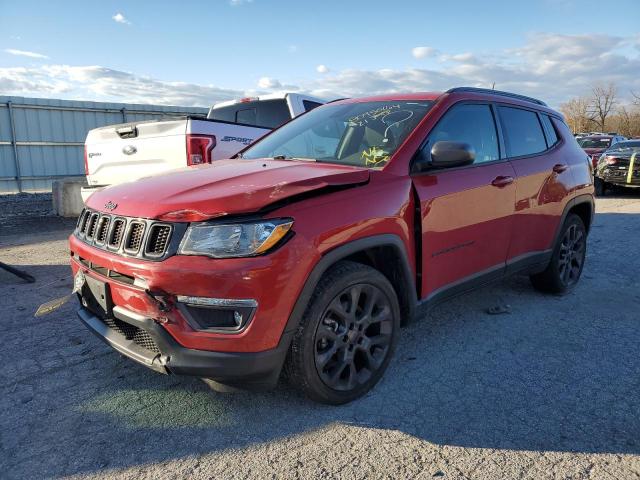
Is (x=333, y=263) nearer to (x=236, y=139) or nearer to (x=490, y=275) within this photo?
(x=490, y=275)

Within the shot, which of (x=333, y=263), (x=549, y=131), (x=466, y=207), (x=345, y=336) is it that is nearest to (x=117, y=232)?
(x=333, y=263)

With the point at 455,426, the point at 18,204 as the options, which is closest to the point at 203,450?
the point at 455,426

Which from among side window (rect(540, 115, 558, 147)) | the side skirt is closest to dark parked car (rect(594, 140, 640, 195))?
side window (rect(540, 115, 558, 147))

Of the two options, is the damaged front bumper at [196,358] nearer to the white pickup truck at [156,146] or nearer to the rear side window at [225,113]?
the white pickup truck at [156,146]

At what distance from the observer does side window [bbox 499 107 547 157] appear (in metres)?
4.10

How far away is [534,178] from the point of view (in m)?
4.19

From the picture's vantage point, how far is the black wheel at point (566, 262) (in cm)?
470

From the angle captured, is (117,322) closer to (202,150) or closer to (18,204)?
(202,150)

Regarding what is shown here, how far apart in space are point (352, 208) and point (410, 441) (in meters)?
1.26

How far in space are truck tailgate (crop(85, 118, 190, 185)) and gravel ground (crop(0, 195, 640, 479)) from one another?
7.51 feet

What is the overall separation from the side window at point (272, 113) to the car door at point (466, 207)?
3.97 m

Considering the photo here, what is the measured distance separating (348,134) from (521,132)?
67.1 inches

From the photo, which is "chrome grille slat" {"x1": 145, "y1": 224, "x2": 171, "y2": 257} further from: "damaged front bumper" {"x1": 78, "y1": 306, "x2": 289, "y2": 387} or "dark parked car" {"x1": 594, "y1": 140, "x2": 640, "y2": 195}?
"dark parked car" {"x1": 594, "y1": 140, "x2": 640, "y2": 195}

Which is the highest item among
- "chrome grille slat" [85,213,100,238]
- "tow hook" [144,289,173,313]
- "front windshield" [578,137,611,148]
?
"front windshield" [578,137,611,148]
